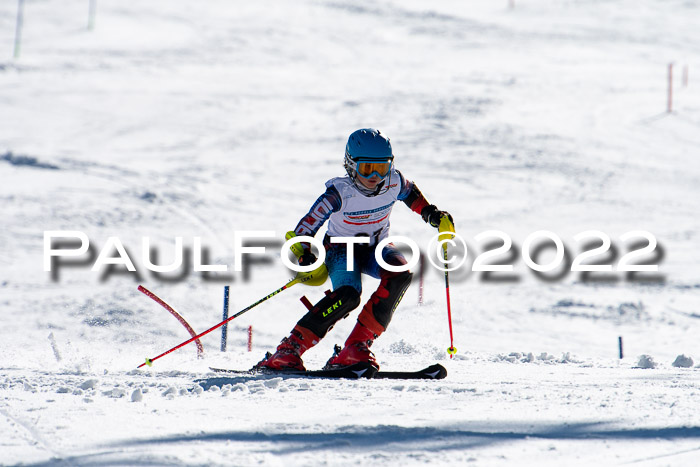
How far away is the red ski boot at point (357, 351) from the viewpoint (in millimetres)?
4750

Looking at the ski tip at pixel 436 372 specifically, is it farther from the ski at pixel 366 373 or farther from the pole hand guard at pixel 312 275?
the pole hand guard at pixel 312 275

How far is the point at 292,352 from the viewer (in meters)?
4.78

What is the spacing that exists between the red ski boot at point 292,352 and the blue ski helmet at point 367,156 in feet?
3.35

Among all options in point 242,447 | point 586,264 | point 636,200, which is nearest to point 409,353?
point 242,447

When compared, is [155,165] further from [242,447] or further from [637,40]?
[637,40]

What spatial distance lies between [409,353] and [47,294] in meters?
5.57

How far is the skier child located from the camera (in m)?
4.78

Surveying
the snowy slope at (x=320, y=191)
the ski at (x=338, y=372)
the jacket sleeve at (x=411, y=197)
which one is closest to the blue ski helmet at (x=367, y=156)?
the jacket sleeve at (x=411, y=197)

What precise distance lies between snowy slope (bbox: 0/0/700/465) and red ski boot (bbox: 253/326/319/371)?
46cm

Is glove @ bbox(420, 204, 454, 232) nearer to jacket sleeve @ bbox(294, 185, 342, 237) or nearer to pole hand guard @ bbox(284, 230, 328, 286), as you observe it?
jacket sleeve @ bbox(294, 185, 342, 237)

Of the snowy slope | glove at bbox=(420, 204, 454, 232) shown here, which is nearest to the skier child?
glove at bbox=(420, 204, 454, 232)

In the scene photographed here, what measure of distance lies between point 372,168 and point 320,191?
10352 mm

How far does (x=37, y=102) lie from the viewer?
2100 centimetres

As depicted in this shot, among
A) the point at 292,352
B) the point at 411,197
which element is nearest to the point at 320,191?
the point at 411,197
